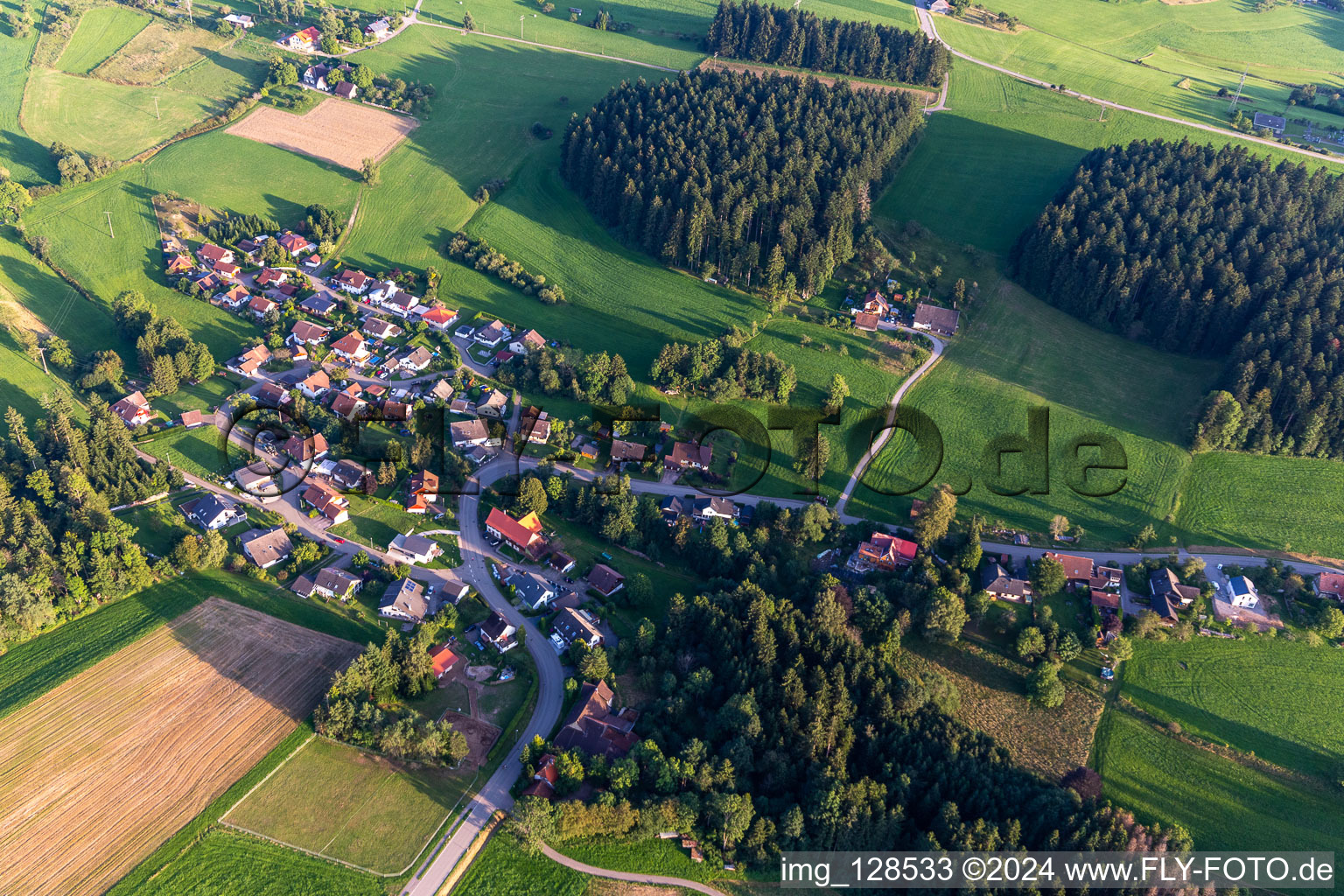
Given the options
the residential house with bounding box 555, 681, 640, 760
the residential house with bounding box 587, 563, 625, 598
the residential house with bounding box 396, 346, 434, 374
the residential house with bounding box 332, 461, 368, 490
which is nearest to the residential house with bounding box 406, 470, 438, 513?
the residential house with bounding box 332, 461, 368, 490

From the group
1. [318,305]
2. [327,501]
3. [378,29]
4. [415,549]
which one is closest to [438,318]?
[318,305]

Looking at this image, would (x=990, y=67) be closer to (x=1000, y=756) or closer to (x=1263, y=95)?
(x=1263, y=95)

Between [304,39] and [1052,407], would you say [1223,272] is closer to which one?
[1052,407]

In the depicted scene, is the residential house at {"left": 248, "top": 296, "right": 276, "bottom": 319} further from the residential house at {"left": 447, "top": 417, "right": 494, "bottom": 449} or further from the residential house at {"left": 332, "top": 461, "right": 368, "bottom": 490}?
the residential house at {"left": 447, "top": 417, "right": 494, "bottom": 449}

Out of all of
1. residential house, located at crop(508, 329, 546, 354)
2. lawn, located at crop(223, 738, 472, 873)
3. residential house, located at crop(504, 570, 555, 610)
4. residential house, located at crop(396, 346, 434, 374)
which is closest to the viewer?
lawn, located at crop(223, 738, 472, 873)

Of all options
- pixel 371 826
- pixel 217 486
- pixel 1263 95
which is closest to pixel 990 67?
pixel 1263 95

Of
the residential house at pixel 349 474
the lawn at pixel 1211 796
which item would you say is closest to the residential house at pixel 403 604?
the residential house at pixel 349 474
